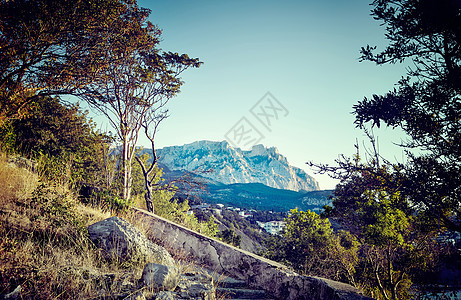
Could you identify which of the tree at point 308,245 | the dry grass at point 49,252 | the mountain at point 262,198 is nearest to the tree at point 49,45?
the dry grass at point 49,252

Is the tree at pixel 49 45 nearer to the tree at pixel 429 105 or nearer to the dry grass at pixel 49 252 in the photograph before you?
the dry grass at pixel 49 252

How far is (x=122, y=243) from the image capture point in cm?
319

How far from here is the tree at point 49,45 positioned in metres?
3.89

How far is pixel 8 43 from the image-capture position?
3854mm

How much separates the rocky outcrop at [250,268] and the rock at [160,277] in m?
1.91

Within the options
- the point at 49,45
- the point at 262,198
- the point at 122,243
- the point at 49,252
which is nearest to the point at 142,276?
the point at 122,243

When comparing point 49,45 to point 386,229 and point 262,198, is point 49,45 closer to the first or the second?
point 386,229

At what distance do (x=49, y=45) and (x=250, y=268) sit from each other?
6103mm

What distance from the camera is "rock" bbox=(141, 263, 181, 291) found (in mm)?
2475

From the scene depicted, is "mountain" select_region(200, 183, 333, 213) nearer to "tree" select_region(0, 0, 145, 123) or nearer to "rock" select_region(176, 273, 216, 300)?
"tree" select_region(0, 0, 145, 123)

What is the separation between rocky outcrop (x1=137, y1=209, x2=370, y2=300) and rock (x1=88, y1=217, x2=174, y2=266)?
132cm

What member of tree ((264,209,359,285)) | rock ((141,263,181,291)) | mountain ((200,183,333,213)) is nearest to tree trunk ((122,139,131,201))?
rock ((141,263,181,291))

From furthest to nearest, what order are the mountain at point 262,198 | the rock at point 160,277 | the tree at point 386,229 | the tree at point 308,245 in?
the mountain at point 262,198 → the tree at point 308,245 → the tree at point 386,229 → the rock at point 160,277

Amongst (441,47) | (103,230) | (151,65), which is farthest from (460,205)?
(151,65)
